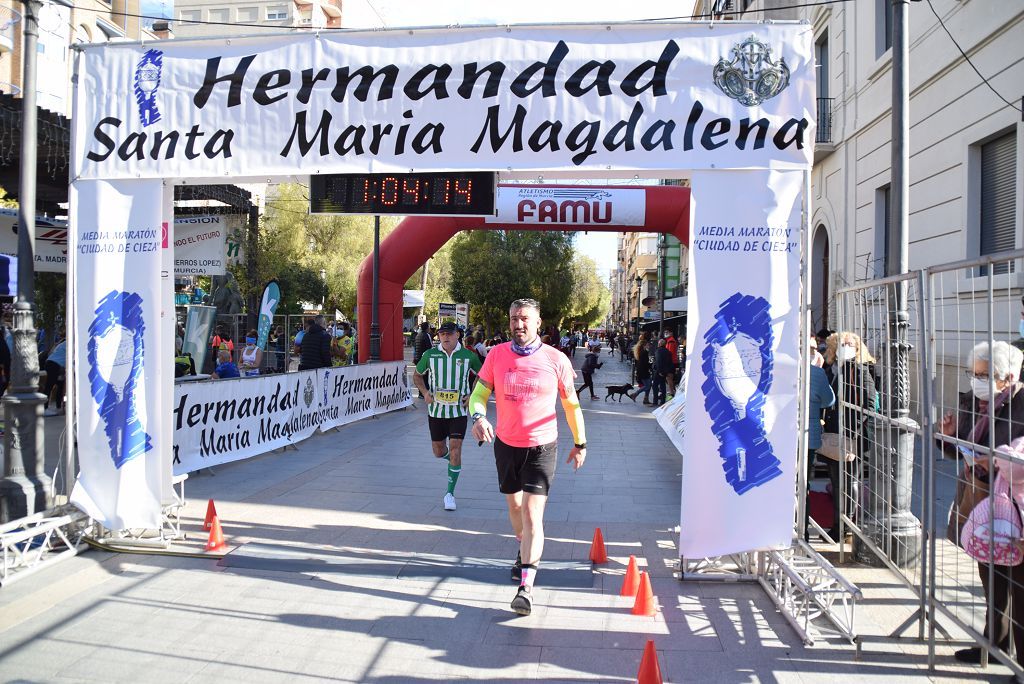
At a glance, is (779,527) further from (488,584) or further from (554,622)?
(488,584)

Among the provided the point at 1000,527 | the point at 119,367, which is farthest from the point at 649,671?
the point at 119,367

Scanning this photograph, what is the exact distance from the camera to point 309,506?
7.98m

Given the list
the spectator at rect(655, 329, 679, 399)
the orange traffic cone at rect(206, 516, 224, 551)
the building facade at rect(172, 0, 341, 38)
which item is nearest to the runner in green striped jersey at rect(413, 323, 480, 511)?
the orange traffic cone at rect(206, 516, 224, 551)

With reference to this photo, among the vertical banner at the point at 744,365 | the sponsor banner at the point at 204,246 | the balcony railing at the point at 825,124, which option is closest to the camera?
the vertical banner at the point at 744,365

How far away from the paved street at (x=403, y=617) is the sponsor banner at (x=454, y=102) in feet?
9.74

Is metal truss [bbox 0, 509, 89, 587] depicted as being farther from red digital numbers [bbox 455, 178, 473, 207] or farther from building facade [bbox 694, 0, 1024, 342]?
building facade [bbox 694, 0, 1024, 342]

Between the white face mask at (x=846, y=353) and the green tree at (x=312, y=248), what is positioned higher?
the green tree at (x=312, y=248)

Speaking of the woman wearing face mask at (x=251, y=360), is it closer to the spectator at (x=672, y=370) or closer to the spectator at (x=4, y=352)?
the spectator at (x=4, y=352)

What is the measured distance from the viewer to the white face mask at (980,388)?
3.95 meters

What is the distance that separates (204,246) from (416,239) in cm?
404

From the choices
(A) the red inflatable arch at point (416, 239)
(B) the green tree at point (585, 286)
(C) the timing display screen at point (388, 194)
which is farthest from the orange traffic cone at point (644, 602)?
(B) the green tree at point (585, 286)

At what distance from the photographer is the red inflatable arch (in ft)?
47.6

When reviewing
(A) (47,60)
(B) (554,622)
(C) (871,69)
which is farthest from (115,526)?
(A) (47,60)

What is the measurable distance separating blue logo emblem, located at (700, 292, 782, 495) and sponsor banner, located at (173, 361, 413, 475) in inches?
238
